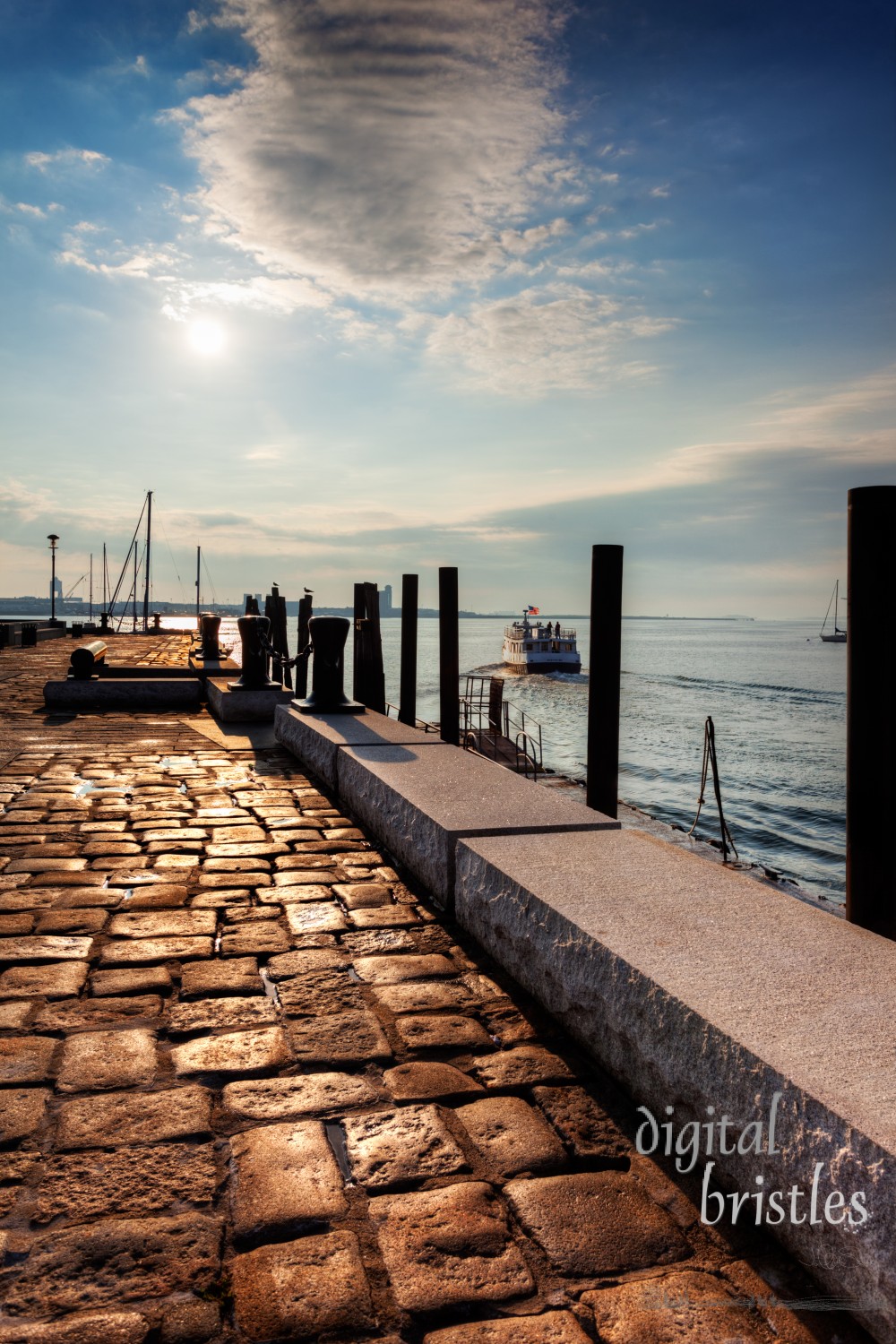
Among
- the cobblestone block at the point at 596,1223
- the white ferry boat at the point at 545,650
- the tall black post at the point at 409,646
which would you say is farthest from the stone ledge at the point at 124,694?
the white ferry boat at the point at 545,650

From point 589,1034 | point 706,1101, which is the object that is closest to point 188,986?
point 589,1034

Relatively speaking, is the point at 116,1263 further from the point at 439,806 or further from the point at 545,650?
the point at 545,650

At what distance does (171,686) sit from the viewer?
12.6 meters

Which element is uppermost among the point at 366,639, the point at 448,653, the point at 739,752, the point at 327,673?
the point at 366,639

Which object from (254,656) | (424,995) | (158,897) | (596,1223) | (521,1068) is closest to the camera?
(596,1223)

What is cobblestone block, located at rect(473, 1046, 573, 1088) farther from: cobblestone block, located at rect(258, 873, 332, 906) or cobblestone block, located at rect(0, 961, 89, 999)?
cobblestone block, located at rect(258, 873, 332, 906)

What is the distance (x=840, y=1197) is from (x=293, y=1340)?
3.33ft

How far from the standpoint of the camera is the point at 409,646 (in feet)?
41.8

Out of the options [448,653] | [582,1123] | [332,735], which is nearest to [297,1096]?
[582,1123]

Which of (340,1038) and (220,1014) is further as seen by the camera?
(220,1014)

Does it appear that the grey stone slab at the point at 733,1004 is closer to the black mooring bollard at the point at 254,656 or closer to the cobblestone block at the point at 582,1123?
the cobblestone block at the point at 582,1123

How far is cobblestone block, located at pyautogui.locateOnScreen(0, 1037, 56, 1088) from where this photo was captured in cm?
249

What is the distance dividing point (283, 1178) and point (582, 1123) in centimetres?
76

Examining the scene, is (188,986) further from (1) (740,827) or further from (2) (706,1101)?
(1) (740,827)
